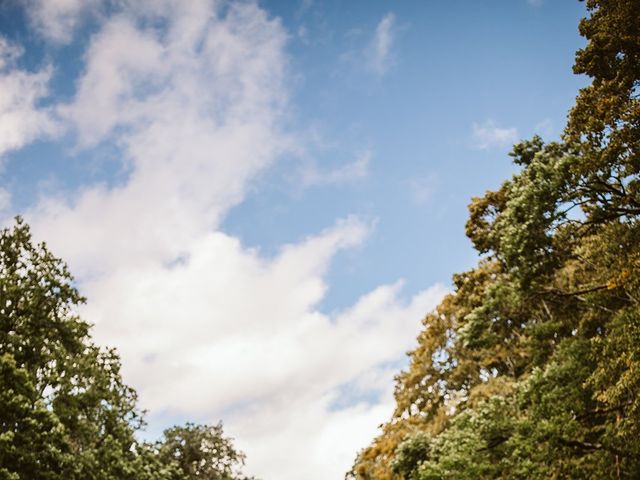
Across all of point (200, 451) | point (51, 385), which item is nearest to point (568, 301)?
point (51, 385)

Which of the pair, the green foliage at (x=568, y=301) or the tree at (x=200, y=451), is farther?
the tree at (x=200, y=451)

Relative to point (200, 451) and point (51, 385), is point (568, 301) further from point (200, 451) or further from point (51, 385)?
point (200, 451)

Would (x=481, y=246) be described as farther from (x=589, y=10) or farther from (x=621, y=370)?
(x=589, y=10)

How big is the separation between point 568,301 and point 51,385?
18047 millimetres

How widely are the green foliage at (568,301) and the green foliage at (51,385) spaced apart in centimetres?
1209

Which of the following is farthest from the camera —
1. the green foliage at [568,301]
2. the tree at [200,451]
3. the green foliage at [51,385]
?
the tree at [200,451]

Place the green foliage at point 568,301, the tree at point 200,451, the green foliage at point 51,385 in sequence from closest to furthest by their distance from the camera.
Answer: the green foliage at point 568,301
the green foliage at point 51,385
the tree at point 200,451

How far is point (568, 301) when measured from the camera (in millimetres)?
16203

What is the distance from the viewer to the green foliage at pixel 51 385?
611 inches

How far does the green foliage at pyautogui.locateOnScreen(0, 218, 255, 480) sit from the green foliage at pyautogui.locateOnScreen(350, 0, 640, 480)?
12093 mm

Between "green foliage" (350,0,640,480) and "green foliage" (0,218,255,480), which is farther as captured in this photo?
"green foliage" (0,218,255,480)

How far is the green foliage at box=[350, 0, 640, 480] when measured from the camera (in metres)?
9.99

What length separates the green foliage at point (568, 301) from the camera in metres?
9.99

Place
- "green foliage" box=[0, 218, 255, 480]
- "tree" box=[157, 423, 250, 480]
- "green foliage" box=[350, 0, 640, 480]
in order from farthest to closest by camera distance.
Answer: "tree" box=[157, 423, 250, 480] → "green foliage" box=[0, 218, 255, 480] → "green foliage" box=[350, 0, 640, 480]
